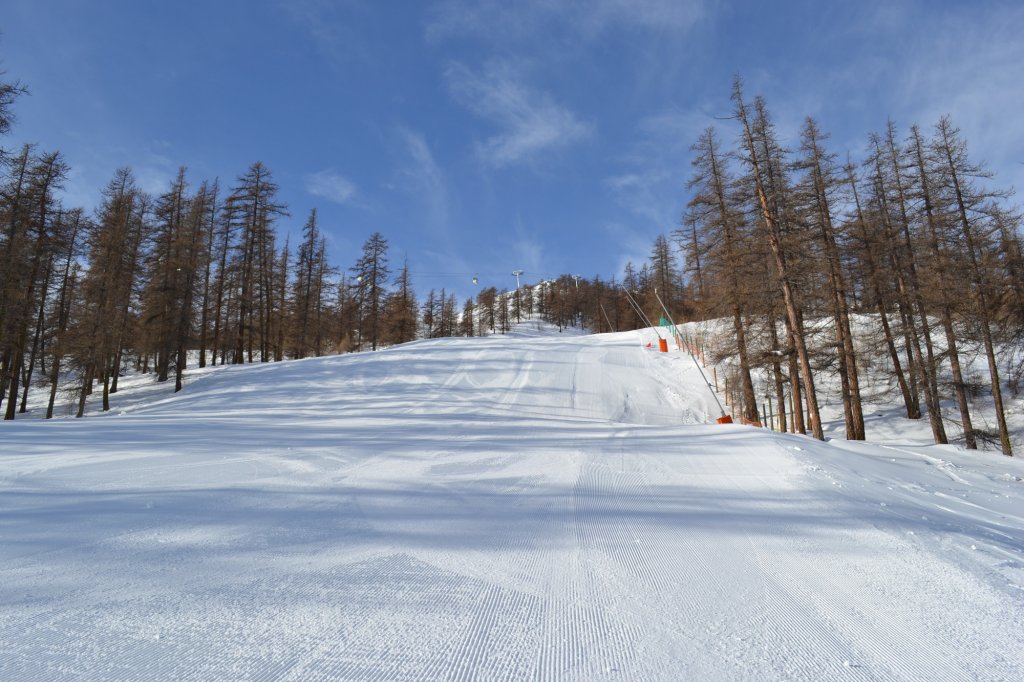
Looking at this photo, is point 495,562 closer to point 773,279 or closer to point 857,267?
point 773,279

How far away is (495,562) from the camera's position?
11.7 feet

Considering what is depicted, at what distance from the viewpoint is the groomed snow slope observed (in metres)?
2.35

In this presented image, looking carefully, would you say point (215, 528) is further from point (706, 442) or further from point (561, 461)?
point (706, 442)

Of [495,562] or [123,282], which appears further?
[123,282]

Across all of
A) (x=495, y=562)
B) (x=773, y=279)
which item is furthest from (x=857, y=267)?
(x=495, y=562)

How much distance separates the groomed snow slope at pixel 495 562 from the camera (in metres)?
2.35

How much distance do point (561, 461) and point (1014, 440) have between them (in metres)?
21.7

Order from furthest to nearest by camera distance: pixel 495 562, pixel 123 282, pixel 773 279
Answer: pixel 123 282
pixel 773 279
pixel 495 562

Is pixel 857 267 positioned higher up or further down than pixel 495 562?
higher up

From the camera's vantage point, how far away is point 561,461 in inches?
281

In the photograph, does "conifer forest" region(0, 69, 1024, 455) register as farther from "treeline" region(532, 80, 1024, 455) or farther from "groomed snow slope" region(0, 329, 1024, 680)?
"groomed snow slope" region(0, 329, 1024, 680)

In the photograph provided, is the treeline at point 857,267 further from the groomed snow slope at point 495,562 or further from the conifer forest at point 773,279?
the groomed snow slope at point 495,562

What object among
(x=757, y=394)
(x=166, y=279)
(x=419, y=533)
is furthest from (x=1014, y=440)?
(x=166, y=279)

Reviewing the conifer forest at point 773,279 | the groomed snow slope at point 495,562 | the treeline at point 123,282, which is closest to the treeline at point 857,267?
the conifer forest at point 773,279
